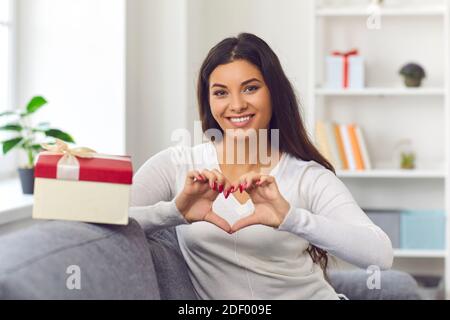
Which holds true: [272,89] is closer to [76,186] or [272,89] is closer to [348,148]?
[76,186]

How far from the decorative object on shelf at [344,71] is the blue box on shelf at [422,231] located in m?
0.64

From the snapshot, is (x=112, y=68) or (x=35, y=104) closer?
(x=35, y=104)

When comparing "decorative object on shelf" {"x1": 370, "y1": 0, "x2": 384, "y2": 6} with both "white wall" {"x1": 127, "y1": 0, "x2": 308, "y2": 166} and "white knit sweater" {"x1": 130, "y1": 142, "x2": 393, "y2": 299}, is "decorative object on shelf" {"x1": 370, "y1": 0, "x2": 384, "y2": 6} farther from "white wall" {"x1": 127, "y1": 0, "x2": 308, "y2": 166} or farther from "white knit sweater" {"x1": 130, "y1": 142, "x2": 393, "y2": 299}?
"white knit sweater" {"x1": 130, "y1": 142, "x2": 393, "y2": 299}

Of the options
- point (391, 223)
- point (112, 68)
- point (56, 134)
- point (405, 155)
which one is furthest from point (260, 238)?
point (405, 155)

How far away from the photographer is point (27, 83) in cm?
313

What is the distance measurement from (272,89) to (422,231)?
229 centimetres

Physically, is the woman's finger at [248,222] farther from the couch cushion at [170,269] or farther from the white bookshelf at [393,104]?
the white bookshelf at [393,104]

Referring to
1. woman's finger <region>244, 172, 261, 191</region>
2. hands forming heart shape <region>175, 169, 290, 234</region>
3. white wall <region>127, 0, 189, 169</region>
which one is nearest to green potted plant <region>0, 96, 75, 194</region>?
white wall <region>127, 0, 189, 169</region>

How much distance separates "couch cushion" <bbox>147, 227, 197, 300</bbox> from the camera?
1482mm

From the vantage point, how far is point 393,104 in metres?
3.87

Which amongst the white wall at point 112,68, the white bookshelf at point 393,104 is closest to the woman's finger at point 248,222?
the white wall at point 112,68

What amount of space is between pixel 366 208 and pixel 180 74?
1.13 metres

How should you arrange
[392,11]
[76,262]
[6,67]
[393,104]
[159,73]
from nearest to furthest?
[76,262] → [6,67] → [159,73] → [392,11] → [393,104]

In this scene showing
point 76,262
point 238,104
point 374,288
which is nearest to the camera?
point 76,262
